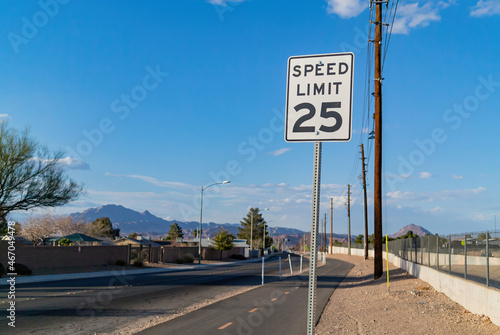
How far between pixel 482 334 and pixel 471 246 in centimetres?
536

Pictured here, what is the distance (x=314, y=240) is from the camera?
4242mm

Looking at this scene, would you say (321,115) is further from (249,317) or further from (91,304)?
(91,304)

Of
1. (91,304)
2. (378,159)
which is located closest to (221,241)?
(378,159)

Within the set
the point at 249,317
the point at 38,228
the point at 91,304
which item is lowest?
the point at 91,304

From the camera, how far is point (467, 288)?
14375mm

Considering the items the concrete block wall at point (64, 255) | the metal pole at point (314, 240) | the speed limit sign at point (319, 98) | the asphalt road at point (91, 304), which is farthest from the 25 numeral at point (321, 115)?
the concrete block wall at point (64, 255)

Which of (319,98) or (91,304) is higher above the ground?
(319,98)

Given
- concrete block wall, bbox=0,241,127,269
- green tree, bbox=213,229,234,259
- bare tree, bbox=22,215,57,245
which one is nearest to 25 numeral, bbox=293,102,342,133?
concrete block wall, bbox=0,241,127,269

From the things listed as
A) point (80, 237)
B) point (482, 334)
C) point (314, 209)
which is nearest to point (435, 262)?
point (482, 334)

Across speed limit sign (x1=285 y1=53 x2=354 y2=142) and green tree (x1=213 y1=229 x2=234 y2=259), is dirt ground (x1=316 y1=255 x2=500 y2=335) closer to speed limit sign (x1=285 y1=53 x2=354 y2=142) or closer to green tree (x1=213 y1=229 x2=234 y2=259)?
speed limit sign (x1=285 y1=53 x2=354 y2=142)

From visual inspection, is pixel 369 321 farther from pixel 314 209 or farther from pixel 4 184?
pixel 4 184

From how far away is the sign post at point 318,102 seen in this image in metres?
4.42

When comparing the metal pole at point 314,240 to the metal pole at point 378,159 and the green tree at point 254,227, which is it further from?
the green tree at point 254,227

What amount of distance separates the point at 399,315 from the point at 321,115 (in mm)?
11416
